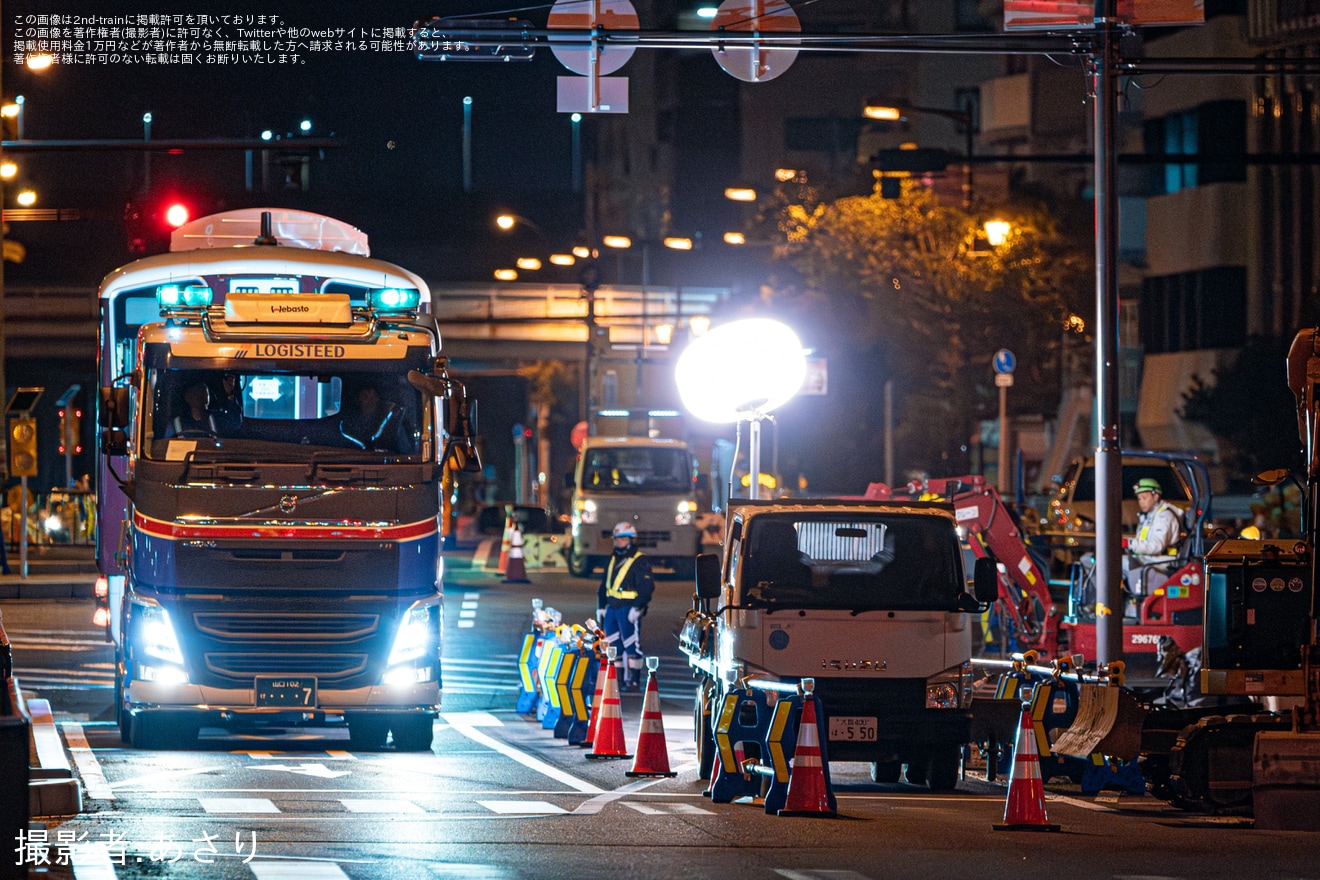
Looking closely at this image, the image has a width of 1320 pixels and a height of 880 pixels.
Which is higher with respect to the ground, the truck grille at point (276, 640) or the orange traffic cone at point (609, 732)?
the truck grille at point (276, 640)

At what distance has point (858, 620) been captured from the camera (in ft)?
47.9

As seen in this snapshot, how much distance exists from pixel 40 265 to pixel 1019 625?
1781 inches

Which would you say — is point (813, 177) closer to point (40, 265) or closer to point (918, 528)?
point (40, 265)

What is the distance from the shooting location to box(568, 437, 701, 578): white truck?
39.6m

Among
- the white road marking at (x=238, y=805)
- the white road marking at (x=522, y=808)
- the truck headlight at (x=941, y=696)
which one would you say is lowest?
the white road marking at (x=522, y=808)

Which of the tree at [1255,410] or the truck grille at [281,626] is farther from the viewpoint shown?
the tree at [1255,410]

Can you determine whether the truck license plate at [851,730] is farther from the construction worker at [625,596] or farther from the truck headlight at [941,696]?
the construction worker at [625,596]

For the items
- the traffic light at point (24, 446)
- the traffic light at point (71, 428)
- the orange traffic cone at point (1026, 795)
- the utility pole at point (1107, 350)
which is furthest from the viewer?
the traffic light at point (71, 428)

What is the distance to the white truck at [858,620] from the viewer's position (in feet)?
47.4

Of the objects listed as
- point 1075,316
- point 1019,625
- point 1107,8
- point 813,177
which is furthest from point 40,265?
point 1107,8

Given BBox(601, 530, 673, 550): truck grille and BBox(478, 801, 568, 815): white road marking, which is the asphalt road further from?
BBox(601, 530, 673, 550): truck grille

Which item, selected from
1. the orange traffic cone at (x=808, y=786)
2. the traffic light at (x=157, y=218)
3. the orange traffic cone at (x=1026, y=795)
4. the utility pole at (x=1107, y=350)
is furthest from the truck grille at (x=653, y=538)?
the orange traffic cone at (x=1026, y=795)

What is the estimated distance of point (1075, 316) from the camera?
54000 millimetres

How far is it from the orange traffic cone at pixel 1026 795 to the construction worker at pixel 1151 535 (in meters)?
11.4
